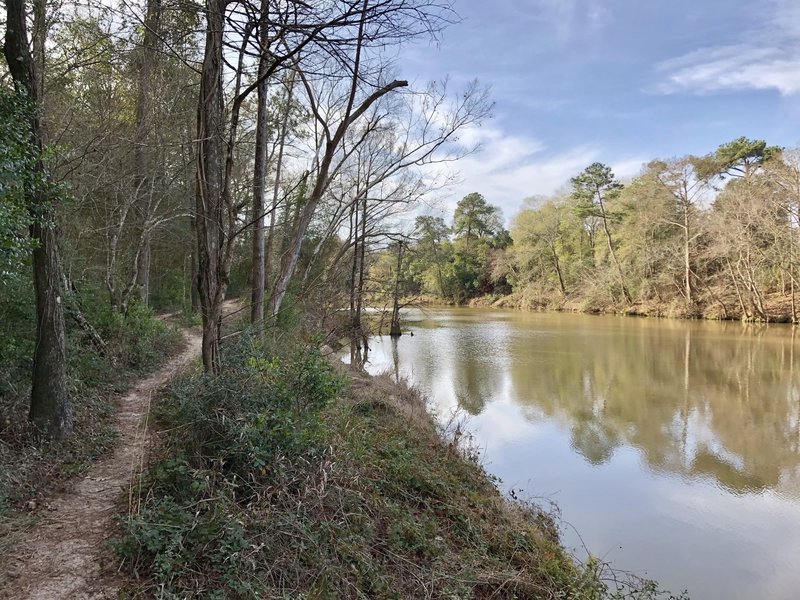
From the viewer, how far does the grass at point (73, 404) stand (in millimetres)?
3598

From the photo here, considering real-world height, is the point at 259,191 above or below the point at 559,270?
below

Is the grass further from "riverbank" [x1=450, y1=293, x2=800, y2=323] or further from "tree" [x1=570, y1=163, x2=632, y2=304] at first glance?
"tree" [x1=570, y1=163, x2=632, y2=304]

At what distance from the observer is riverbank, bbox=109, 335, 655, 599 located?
3.02 meters

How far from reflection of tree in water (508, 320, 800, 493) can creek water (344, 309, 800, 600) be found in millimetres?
37

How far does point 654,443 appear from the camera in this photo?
9047 mm

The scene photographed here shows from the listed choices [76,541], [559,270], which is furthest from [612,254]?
[76,541]

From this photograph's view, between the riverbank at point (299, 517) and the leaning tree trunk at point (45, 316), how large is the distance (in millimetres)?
1014

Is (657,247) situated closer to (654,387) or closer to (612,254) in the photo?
(612,254)

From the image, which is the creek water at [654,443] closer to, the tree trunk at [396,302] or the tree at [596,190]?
the tree trunk at [396,302]

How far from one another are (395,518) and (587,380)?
1123 centimetres

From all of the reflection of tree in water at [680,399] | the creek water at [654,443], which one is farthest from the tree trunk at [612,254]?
the creek water at [654,443]

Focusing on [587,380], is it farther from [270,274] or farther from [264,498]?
[264,498]

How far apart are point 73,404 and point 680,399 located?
1238cm

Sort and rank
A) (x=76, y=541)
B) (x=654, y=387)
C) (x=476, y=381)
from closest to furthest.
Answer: (x=76, y=541) < (x=654, y=387) < (x=476, y=381)
